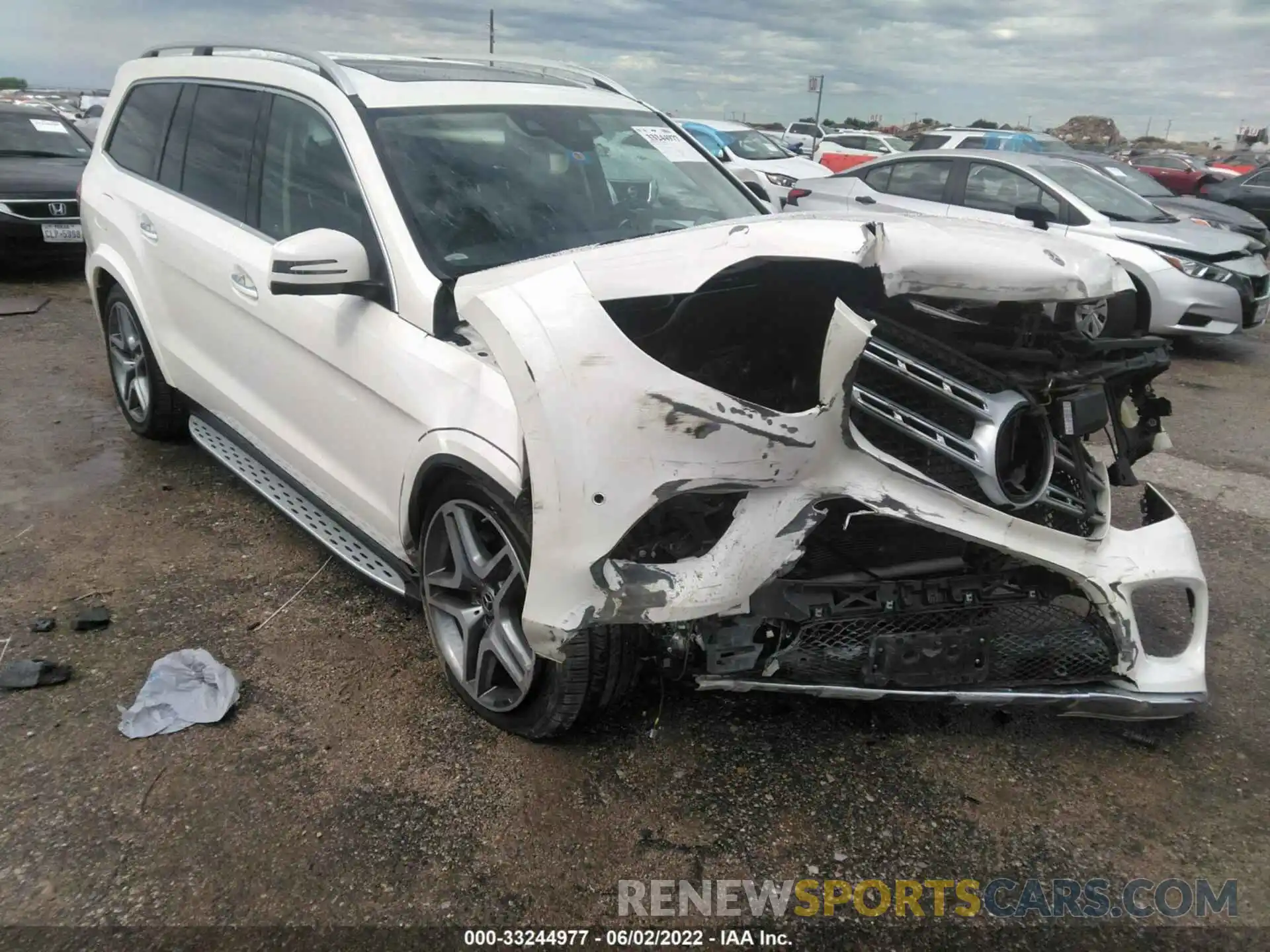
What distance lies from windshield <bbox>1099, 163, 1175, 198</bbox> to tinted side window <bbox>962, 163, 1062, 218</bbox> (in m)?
1.45

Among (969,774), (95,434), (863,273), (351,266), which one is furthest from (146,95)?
(969,774)

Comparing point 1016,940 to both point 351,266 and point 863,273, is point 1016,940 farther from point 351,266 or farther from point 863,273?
point 351,266

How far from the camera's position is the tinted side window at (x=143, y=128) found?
4.32m

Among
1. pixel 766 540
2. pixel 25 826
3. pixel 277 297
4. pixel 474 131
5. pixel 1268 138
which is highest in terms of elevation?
pixel 1268 138

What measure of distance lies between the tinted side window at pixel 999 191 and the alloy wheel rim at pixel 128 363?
7072 mm

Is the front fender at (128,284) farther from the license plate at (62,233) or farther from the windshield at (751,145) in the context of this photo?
the windshield at (751,145)

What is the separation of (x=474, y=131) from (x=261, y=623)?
6.29 ft

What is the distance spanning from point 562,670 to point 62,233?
9.18 meters

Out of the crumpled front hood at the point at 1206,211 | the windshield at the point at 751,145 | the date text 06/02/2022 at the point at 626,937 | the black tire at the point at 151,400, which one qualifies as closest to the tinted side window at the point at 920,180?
the crumpled front hood at the point at 1206,211

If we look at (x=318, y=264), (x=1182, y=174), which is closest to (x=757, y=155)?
(x=1182, y=174)

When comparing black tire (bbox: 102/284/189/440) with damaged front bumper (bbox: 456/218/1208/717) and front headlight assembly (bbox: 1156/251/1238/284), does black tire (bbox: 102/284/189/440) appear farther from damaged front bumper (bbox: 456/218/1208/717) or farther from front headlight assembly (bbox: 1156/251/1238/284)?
front headlight assembly (bbox: 1156/251/1238/284)

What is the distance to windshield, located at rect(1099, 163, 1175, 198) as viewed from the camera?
9508mm

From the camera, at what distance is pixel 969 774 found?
2.62 m

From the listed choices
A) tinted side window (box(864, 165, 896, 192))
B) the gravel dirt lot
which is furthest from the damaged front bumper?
tinted side window (box(864, 165, 896, 192))
